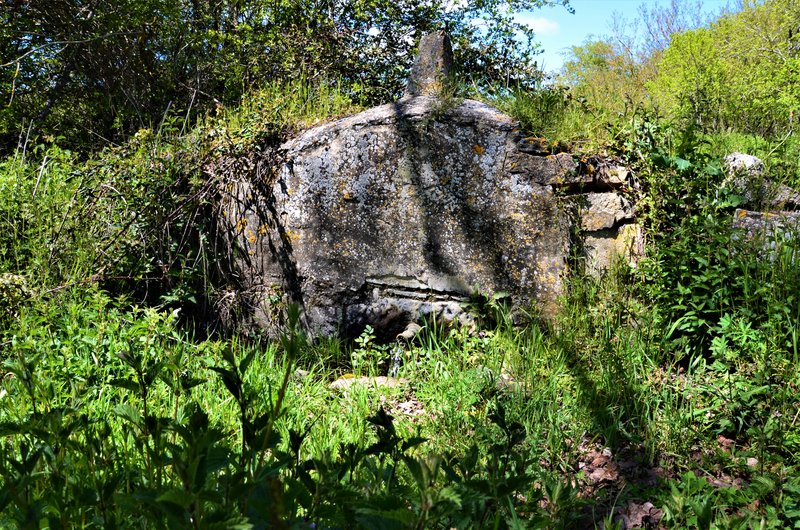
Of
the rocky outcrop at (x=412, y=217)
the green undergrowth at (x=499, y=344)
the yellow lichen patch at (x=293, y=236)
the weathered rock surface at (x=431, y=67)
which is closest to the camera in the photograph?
the green undergrowth at (x=499, y=344)

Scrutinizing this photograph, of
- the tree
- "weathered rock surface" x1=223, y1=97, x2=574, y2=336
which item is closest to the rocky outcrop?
"weathered rock surface" x1=223, y1=97, x2=574, y2=336

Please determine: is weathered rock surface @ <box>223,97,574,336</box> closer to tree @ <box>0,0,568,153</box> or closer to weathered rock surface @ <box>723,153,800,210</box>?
weathered rock surface @ <box>723,153,800,210</box>

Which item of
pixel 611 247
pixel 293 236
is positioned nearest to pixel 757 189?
pixel 611 247

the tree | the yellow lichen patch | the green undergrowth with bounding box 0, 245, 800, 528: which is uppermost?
the tree

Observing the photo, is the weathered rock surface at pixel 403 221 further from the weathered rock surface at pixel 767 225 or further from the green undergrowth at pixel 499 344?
the weathered rock surface at pixel 767 225

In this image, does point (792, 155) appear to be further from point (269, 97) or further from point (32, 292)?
point (32, 292)

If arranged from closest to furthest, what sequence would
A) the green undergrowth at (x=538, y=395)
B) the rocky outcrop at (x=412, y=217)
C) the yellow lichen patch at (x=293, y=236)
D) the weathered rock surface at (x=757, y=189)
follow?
the green undergrowth at (x=538, y=395), the weathered rock surface at (x=757, y=189), the rocky outcrop at (x=412, y=217), the yellow lichen patch at (x=293, y=236)

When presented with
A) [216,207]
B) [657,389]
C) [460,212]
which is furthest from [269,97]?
[657,389]

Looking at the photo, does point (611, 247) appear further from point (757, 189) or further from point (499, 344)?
point (499, 344)

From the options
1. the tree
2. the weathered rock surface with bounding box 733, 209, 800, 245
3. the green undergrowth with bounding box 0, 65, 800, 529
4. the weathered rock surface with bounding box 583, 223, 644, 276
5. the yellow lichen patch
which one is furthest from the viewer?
the tree

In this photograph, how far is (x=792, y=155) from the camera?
502 centimetres

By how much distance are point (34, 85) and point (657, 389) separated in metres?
8.35

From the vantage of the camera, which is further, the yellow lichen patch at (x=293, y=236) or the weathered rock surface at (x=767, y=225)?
the yellow lichen patch at (x=293, y=236)

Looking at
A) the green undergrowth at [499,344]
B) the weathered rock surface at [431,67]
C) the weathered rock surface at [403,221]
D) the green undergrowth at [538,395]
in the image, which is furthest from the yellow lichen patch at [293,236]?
the weathered rock surface at [431,67]
